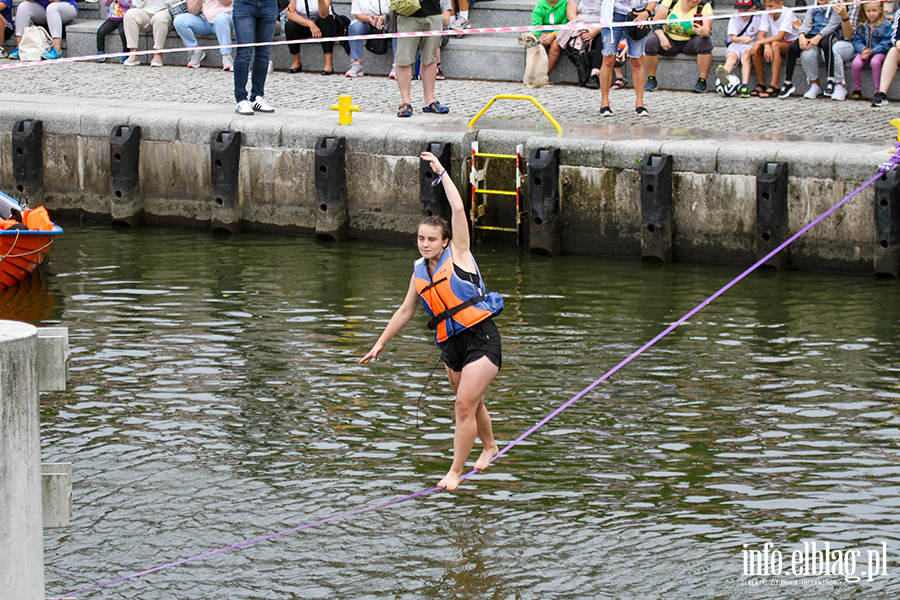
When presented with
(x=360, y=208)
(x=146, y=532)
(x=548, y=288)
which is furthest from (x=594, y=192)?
(x=146, y=532)

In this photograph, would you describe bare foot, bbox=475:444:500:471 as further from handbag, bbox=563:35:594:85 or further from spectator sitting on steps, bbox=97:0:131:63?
spectator sitting on steps, bbox=97:0:131:63

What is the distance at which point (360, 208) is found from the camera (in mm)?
13273

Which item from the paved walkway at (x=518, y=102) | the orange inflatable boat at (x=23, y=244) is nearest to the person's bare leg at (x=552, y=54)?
the paved walkway at (x=518, y=102)

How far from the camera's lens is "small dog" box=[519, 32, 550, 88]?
15703 millimetres

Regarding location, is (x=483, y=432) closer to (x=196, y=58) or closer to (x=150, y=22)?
(x=196, y=58)

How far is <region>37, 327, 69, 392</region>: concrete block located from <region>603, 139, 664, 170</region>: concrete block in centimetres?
819

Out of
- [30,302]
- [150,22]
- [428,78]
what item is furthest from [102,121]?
[150,22]

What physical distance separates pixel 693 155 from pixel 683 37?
4.05 meters

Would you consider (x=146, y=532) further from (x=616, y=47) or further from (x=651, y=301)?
(x=616, y=47)

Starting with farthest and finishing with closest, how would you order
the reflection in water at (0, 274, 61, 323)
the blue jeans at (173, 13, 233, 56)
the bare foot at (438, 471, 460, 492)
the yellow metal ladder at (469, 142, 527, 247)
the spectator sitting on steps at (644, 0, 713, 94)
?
the blue jeans at (173, 13, 233, 56), the spectator sitting on steps at (644, 0, 713, 94), the yellow metal ladder at (469, 142, 527, 247), the reflection in water at (0, 274, 61, 323), the bare foot at (438, 471, 460, 492)

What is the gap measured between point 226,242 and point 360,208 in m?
1.48

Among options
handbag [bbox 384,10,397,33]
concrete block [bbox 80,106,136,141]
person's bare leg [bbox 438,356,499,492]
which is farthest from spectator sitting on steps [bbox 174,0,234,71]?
person's bare leg [bbox 438,356,499,492]

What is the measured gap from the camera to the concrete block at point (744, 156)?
37.8ft

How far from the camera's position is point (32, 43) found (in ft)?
60.1
